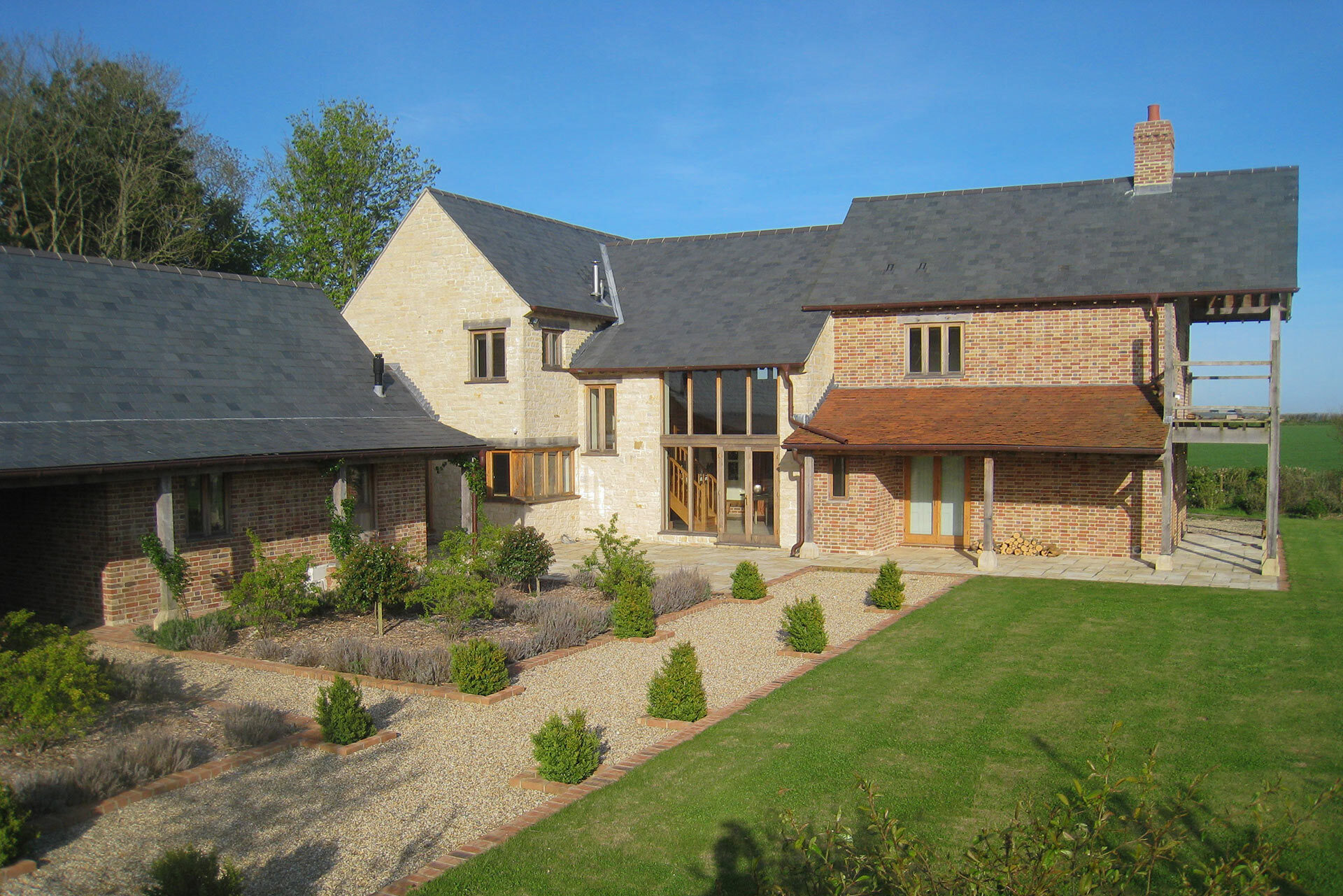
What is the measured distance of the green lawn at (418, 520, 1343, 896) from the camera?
649cm

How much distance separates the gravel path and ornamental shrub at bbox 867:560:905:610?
3.33 m

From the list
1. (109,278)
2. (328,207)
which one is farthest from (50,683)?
(328,207)

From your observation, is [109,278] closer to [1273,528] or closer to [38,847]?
[38,847]

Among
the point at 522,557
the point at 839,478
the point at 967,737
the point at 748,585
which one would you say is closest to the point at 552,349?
the point at 839,478

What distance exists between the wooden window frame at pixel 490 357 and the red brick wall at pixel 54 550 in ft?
33.0

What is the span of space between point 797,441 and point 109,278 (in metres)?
12.8

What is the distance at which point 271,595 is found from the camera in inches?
510

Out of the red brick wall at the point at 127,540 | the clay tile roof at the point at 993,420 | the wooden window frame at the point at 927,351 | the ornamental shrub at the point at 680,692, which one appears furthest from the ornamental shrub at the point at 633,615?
the wooden window frame at the point at 927,351

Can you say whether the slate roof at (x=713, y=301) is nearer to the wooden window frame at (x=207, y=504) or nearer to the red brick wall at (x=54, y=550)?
the wooden window frame at (x=207, y=504)

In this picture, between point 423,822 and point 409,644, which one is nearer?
point 423,822

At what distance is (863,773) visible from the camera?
7.75 m

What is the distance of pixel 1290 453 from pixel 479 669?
6337 centimetres

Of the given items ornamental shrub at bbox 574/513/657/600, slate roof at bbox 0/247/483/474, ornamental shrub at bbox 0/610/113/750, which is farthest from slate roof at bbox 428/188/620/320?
ornamental shrub at bbox 0/610/113/750

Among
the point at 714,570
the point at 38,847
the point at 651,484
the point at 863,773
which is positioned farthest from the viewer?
the point at 651,484
